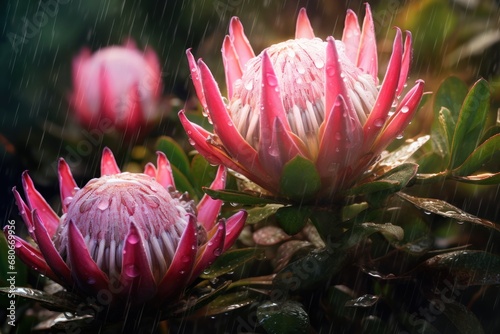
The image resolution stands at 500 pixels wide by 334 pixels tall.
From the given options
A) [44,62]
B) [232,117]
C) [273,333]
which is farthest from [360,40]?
[44,62]

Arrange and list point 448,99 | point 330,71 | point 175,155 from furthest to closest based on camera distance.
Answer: point 175,155 < point 448,99 < point 330,71

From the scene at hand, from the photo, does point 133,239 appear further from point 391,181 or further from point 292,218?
point 391,181

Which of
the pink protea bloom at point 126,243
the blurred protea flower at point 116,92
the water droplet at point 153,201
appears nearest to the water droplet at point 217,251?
A: the pink protea bloom at point 126,243

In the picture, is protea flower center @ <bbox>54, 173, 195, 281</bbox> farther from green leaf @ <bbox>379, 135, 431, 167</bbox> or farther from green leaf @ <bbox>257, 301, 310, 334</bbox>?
green leaf @ <bbox>379, 135, 431, 167</bbox>

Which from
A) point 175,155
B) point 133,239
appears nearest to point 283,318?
point 133,239

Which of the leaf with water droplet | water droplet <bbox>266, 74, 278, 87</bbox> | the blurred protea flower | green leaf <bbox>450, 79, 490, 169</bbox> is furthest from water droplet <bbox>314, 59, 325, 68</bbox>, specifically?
the blurred protea flower
